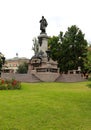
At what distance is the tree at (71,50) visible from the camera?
58156 millimetres

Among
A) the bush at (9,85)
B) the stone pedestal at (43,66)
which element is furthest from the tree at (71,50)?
the bush at (9,85)

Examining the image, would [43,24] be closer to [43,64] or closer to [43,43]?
[43,43]

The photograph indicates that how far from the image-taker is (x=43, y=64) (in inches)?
1837

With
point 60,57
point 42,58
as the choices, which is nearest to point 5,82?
point 42,58

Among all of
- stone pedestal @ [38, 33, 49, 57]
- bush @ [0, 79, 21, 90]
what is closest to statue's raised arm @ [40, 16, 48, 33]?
stone pedestal @ [38, 33, 49, 57]

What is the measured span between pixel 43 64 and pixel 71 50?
14213 millimetres

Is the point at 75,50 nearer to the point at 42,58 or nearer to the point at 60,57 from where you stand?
the point at 60,57

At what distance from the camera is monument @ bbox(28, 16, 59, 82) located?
43759 mm

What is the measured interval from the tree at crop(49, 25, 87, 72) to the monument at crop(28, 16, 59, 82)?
8734mm

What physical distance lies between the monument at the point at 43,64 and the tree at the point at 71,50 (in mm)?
8734

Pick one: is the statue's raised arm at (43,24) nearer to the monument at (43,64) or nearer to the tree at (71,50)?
the monument at (43,64)

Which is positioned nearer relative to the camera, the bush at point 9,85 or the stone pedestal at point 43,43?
the bush at point 9,85

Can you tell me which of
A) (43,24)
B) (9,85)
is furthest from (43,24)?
(9,85)

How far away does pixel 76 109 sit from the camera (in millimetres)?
12836
